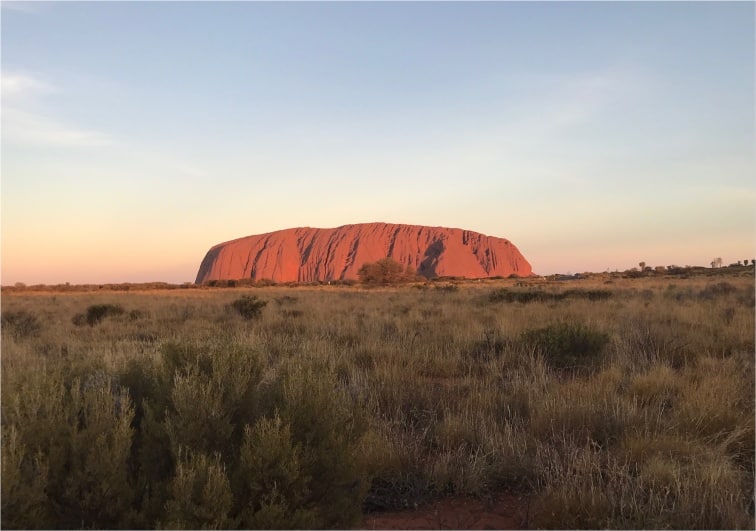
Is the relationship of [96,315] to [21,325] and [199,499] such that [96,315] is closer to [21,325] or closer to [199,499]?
[21,325]

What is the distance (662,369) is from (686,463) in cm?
280

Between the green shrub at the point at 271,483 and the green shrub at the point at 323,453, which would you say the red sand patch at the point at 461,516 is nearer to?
the green shrub at the point at 323,453

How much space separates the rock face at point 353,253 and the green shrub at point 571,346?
10347cm

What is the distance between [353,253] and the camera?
122 m

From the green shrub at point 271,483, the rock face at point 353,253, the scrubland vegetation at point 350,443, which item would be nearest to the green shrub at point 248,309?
the scrubland vegetation at point 350,443

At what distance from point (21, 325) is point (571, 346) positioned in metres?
14.9

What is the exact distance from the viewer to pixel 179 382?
2793 mm

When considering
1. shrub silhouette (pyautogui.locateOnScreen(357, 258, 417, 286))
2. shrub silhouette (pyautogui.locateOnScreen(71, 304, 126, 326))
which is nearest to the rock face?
shrub silhouette (pyautogui.locateOnScreen(357, 258, 417, 286))

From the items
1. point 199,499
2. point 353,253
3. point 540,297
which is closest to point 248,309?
point 540,297

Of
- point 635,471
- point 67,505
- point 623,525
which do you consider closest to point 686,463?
point 635,471

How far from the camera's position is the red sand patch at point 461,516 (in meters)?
3.29

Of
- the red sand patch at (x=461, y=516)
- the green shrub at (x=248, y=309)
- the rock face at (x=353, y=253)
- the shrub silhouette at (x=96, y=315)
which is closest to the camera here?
the red sand patch at (x=461, y=516)

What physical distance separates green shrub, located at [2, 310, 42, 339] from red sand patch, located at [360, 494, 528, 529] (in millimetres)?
12295

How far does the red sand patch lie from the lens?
329cm
